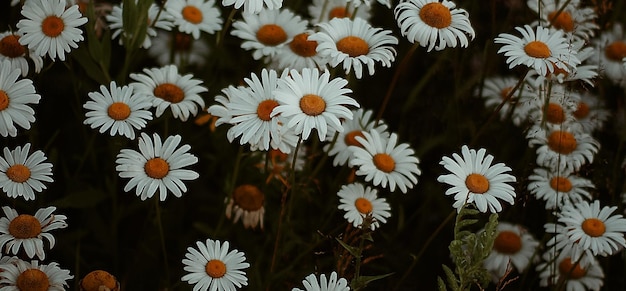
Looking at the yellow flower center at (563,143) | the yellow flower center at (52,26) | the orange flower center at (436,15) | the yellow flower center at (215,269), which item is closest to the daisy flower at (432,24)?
the orange flower center at (436,15)

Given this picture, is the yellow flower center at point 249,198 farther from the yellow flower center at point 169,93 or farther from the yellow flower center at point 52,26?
the yellow flower center at point 52,26

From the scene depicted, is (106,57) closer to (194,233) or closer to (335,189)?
(194,233)

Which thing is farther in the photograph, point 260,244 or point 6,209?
point 260,244

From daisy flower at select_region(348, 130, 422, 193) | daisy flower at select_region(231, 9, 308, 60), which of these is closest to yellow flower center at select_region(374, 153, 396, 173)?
daisy flower at select_region(348, 130, 422, 193)

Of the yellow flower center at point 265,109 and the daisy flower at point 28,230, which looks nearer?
the daisy flower at point 28,230

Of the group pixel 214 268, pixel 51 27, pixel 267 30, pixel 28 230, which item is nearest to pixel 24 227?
pixel 28 230

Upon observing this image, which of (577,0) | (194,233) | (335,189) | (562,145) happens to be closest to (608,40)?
(577,0)

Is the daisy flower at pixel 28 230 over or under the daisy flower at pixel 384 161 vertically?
under

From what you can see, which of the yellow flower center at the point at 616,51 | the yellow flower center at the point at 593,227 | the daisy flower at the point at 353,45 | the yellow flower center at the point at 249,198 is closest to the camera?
the daisy flower at the point at 353,45

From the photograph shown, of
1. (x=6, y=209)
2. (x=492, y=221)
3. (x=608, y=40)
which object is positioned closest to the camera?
(x=492, y=221)
